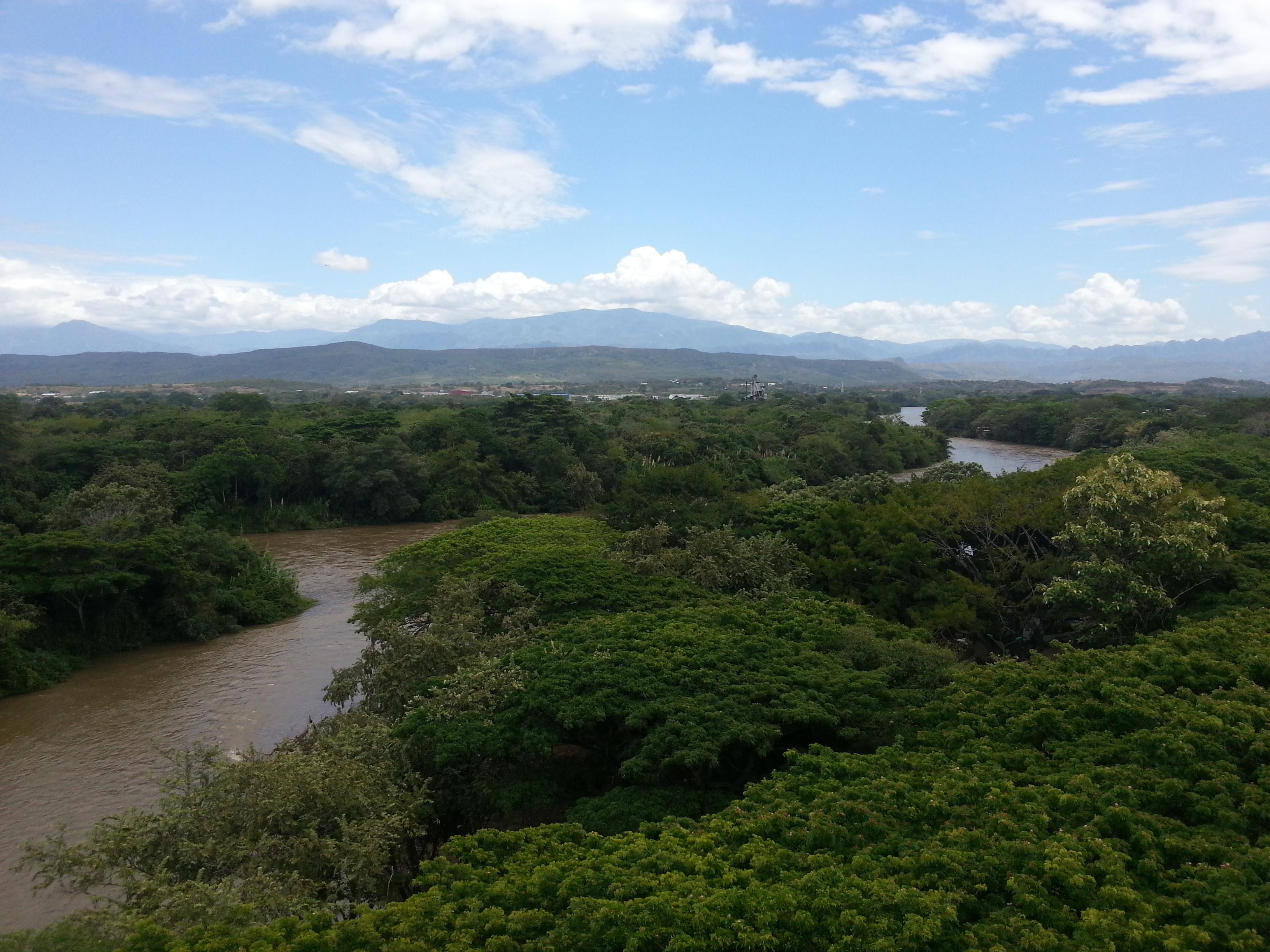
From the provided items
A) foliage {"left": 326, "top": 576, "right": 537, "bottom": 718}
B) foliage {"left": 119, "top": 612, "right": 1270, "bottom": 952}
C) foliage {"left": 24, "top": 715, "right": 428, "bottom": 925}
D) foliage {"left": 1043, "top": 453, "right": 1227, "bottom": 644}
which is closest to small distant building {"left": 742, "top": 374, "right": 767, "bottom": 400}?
foliage {"left": 1043, "top": 453, "right": 1227, "bottom": 644}

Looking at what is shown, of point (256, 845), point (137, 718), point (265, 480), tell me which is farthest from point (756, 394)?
point (256, 845)

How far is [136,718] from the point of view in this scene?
17750 mm

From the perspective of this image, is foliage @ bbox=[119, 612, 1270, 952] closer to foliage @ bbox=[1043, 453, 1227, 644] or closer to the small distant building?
foliage @ bbox=[1043, 453, 1227, 644]

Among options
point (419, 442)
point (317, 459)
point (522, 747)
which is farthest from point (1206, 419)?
point (522, 747)

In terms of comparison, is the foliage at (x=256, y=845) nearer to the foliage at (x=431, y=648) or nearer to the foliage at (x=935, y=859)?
the foliage at (x=935, y=859)

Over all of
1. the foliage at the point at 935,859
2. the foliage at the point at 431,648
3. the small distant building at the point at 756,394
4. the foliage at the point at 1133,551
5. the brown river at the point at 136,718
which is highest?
the small distant building at the point at 756,394

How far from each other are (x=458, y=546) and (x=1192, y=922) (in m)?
18.4

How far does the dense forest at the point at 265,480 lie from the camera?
21266 mm

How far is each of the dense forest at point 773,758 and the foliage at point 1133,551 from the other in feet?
0.30

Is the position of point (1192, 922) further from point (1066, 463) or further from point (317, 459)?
point (317, 459)

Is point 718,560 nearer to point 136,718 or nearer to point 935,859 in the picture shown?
point 935,859

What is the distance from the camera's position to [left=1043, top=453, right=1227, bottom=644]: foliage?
15711 mm

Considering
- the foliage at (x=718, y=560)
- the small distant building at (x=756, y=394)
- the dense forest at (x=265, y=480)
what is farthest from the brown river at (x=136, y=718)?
the small distant building at (x=756, y=394)

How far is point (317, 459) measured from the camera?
4103 centimetres
